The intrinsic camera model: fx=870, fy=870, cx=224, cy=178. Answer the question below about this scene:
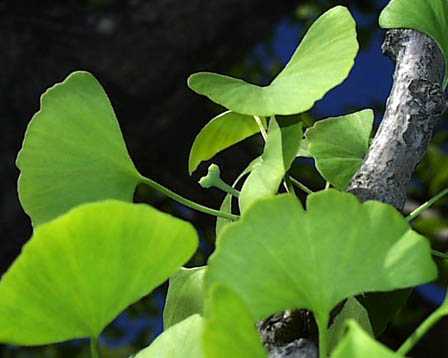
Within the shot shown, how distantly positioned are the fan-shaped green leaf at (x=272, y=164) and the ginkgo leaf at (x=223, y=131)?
4cm

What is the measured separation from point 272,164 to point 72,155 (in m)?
0.04

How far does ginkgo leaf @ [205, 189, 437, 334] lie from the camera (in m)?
0.12

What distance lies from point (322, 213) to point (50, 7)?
3.57 feet

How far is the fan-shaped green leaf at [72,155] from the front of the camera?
0.56 ft

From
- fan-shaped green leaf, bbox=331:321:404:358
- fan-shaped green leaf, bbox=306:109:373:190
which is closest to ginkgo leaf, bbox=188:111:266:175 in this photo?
fan-shaped green leaf, bbox=306:109:373:190

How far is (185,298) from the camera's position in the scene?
Answer: 0.18 m

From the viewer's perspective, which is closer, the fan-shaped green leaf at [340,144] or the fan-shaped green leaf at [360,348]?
the fan-shaped green leaf at [360,348]

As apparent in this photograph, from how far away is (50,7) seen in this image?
116cm

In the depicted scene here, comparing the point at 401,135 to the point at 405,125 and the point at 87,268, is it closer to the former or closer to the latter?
the point at 405,125

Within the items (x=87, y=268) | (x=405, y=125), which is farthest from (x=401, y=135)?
(x=87, y=268)

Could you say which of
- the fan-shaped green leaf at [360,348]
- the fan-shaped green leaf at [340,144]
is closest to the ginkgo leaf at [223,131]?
the fan-shaped green leaf at [340,144]

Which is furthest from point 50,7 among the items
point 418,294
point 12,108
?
point 418,294

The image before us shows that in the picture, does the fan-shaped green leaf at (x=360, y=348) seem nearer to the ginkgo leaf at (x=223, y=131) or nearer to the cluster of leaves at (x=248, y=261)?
the cluster of leaves at (x=248, y=261)

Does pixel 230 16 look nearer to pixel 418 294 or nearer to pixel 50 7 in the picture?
pixel 50 7
